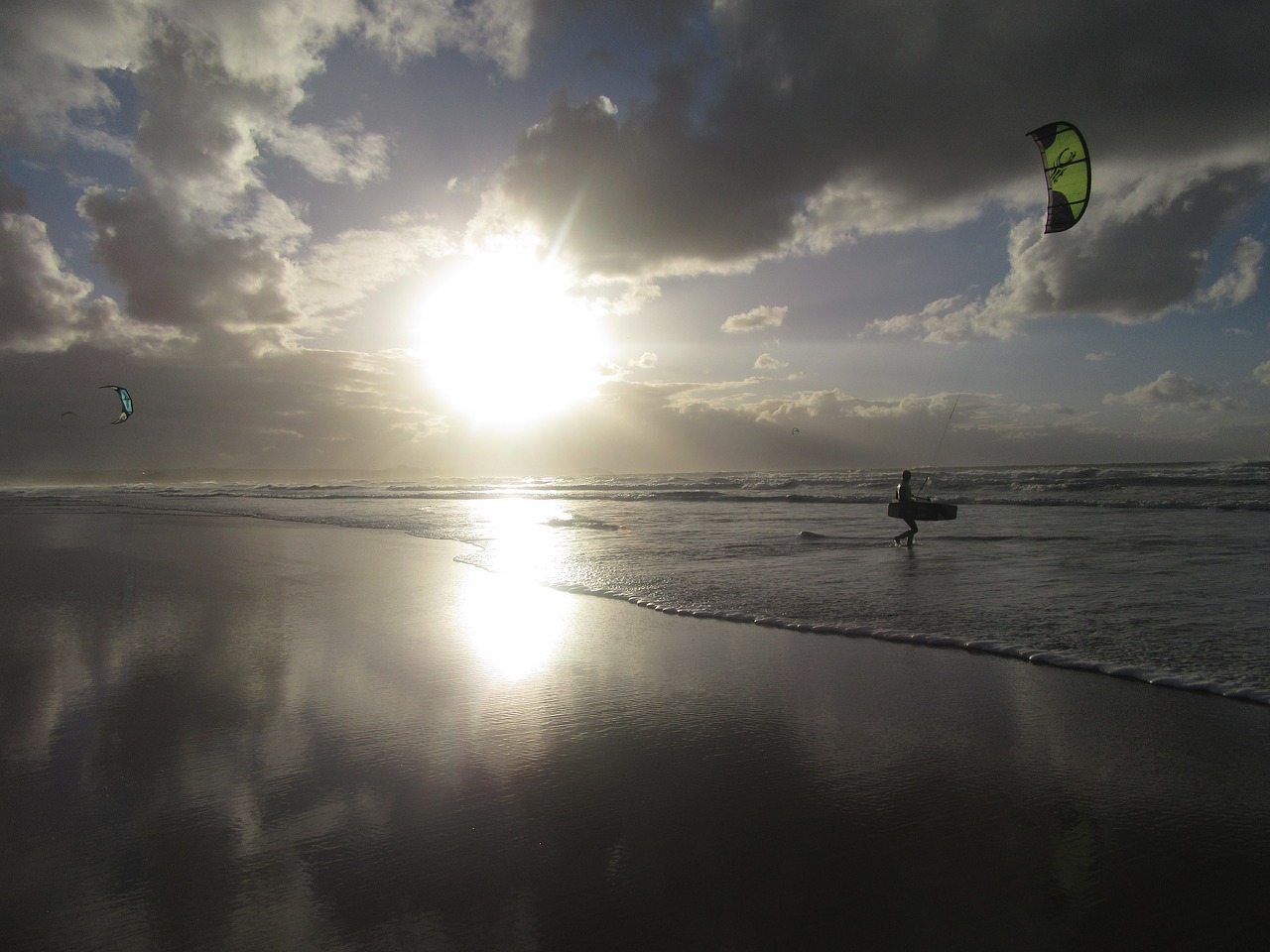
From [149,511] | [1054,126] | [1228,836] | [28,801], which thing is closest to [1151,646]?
[1228,836]

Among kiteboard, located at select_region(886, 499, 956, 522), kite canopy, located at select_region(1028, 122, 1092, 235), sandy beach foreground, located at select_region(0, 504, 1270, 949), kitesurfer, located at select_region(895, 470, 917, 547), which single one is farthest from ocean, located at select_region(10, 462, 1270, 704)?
kite canopy, located at select_region(1028, 122, 1092, 235)

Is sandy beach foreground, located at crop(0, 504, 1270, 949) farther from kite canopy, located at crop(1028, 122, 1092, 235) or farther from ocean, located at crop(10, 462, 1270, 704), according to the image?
kite canopy, located at crop(1028, 122, 1092, 235)

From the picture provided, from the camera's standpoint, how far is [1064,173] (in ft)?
32.0

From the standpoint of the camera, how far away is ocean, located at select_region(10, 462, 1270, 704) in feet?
21.9

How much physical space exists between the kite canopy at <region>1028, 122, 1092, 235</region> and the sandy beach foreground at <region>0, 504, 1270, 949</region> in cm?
683

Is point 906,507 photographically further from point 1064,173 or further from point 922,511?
point 1064,173

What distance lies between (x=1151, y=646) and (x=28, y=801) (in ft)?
27.1

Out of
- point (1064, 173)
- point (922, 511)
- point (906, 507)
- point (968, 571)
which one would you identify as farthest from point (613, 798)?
point (922, 511)

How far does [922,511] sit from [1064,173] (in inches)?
305

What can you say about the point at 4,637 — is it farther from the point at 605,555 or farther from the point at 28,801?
the point at 605,555

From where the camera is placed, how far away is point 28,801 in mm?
→ 3730

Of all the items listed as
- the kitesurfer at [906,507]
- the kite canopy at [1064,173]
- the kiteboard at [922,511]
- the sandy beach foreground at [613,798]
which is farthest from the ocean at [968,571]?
the kite canopy at [1064,173]

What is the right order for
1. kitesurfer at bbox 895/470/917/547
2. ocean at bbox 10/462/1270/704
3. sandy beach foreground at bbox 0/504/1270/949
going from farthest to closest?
kitesurfer at bbox 895/470/917/547
ocean at bbox 10/462/1270/704
sandy beach foreground at bbox 0/504/1270/949

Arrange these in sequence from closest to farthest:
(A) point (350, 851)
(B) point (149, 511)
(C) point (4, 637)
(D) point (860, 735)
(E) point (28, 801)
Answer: (A) point (350, 851) → (E) point (28, 801) → (D) point (860, 735) → (C) point (4, 637) → (B) point (149, 511)
